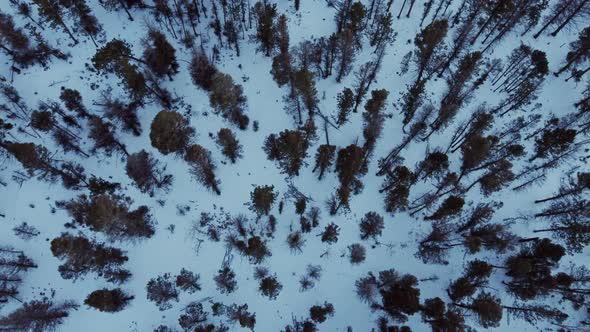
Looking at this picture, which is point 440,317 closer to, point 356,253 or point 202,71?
point 356,253

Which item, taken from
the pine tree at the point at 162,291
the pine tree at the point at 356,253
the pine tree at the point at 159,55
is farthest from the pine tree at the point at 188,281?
the pine tree at the point at 159,55

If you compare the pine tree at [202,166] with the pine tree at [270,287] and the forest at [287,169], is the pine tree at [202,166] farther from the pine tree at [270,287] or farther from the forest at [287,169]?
the pine tree at [270,287]

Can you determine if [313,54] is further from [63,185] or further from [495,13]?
[63,185]

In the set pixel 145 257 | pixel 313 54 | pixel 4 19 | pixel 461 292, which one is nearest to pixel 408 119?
pixel 313 54

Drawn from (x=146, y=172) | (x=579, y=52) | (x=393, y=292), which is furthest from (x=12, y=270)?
(x=579, y=52)

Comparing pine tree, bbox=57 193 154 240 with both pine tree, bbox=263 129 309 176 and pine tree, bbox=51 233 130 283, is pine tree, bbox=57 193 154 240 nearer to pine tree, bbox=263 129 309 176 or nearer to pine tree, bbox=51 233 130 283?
pine tree, bbox=51 233 130 283

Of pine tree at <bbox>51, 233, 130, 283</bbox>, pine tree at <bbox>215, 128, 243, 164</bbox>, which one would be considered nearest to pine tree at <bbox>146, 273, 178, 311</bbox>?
pine tree at <bbox>51, 233, 130, 283</bbox>

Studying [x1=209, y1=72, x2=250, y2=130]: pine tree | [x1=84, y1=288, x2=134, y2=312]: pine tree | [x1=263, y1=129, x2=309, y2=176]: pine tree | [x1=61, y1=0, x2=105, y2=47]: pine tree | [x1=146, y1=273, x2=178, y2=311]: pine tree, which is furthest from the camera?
[x1=61, y1=0, x2=105, y2=47]: pine tree

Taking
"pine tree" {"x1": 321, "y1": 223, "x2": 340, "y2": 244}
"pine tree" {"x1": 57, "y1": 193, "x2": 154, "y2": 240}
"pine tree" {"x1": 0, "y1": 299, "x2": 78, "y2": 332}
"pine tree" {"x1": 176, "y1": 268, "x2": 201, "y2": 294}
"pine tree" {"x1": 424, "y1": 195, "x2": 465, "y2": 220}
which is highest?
"pine tree" {"x1": 424, "y1": 195, "x2": 465, "y2": 220}
